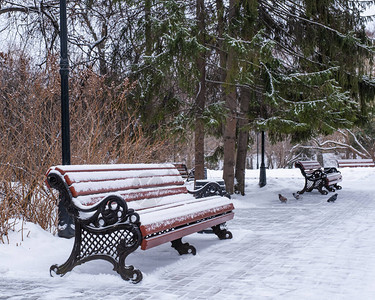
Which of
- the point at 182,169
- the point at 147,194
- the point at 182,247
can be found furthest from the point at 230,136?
the point at 182,247

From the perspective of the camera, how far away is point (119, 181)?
20.2 feet

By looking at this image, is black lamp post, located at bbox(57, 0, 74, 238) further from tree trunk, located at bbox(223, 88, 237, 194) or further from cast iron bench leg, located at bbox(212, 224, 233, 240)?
tree trunk, located at bbox(223, 88, 237, 194)

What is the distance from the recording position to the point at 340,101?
12.1m

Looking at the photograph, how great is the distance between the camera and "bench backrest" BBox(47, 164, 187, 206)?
5.38 m

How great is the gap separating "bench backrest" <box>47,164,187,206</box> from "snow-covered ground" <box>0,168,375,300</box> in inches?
29.9

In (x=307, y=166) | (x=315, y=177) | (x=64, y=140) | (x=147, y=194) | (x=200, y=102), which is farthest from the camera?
(x=307, y=166)

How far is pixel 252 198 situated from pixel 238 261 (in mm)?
8548

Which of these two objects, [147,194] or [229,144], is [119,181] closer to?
[147,194]

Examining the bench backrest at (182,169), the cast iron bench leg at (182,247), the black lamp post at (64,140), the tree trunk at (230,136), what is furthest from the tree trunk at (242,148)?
the cast iron bench leg at (182,247)

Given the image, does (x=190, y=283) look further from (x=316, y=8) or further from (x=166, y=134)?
(x=316, y=8)

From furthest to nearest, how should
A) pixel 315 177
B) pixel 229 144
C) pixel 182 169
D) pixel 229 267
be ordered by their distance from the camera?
pixel 182 169 < pixel 315 177 < pixel 229 144 < pixel 229 267

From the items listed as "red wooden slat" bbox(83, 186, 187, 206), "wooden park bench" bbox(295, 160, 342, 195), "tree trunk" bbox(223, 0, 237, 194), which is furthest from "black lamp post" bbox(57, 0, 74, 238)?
"wooden park bench" bbox(295, 160, 342, 195)

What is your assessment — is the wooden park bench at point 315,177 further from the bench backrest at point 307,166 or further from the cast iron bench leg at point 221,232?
the cast iron bench leg at point 221,232

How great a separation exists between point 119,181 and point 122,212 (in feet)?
3.47
